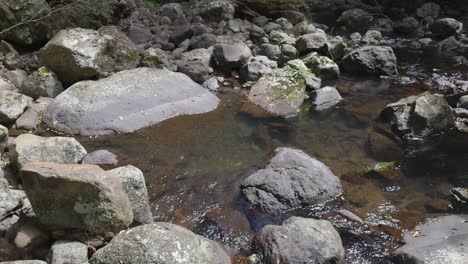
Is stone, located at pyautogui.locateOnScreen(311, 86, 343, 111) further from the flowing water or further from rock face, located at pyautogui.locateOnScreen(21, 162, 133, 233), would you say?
rock face, located at pyautogui.locateOnScreen(21, 162, 133, 233)

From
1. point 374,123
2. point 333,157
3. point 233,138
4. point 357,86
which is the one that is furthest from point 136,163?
point 357,86

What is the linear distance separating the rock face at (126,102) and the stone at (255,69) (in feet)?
4.00

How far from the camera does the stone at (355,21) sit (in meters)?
14.1

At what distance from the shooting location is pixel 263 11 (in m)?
13.2

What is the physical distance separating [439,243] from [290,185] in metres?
1.63

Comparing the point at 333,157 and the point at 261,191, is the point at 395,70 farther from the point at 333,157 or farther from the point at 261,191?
the point at 261,191

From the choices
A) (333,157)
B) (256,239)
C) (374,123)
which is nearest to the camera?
(256,239)

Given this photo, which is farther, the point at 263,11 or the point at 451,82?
the point at 263,11

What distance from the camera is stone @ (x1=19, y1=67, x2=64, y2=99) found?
276 inches

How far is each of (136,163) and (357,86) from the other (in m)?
5.35

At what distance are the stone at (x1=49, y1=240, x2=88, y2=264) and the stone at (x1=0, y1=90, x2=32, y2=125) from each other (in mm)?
3351

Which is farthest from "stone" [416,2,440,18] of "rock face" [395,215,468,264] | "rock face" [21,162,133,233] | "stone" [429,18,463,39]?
"rock face" [21,162,133,233]

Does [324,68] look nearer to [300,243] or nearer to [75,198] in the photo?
[300,243]

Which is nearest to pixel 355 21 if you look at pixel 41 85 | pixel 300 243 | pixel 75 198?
pixel 41 85
